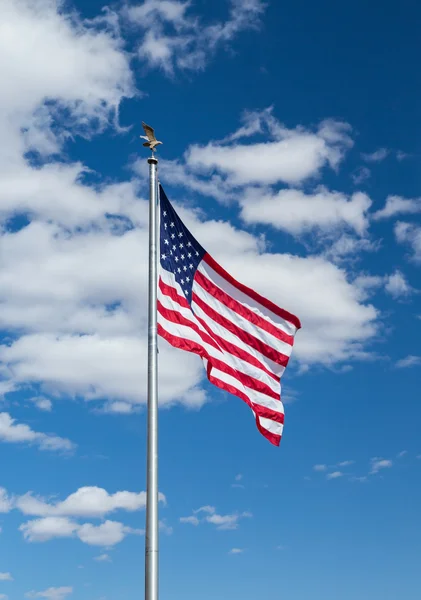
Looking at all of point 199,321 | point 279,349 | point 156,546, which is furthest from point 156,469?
point 279,349

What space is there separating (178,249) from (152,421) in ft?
27.2

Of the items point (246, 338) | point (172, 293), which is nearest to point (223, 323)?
point (246, 338)

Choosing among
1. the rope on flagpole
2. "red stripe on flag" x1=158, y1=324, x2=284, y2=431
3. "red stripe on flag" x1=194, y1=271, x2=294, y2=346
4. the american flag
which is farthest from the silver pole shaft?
"red stripe on flag" x1=194, y1=271, x2=294, y2=346

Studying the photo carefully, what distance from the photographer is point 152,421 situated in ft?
84.2

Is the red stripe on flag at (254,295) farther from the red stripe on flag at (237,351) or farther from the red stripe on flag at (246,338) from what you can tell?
the red stripe on flag at (237,351)

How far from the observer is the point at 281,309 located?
110 ft

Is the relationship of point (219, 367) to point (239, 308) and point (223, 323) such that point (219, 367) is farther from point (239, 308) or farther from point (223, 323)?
point (239, 308)

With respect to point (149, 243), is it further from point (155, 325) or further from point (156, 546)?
point (156, 546)

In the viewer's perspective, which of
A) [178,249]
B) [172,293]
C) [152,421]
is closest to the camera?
[152,421]

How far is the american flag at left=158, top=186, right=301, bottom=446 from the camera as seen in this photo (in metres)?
30.3

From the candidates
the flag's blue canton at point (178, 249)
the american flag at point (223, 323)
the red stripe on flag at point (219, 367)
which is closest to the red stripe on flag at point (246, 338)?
the american flag at point (223, 323)

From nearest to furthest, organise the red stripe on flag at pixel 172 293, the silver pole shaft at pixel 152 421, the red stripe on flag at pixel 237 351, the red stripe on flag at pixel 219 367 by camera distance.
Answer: the silver pole shaft at pixel 152 421
the red stripe on flag at pixel 219 367
the red stripe on flag at pixel 172 293
the red stripe on flag at pixel 237 351

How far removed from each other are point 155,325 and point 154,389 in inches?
94.3

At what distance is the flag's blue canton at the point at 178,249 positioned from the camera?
30859 mm
